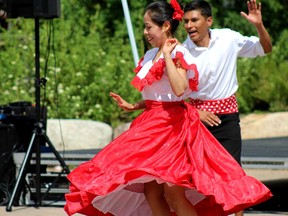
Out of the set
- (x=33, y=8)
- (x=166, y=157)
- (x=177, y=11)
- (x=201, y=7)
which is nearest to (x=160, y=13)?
(x=177, y=11)

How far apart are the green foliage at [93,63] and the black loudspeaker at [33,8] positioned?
3.61m

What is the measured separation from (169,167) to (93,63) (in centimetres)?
819

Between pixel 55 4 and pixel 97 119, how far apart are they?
5.04 metres

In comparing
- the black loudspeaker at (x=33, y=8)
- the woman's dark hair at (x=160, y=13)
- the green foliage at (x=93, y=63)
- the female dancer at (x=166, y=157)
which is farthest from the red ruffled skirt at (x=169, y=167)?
the green foliage at (x=93, y=63)

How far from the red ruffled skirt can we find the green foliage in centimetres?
633

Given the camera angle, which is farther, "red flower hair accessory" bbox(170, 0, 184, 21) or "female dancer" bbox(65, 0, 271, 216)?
"red flower hair accessory" bbox(170, 0, 184, 21)

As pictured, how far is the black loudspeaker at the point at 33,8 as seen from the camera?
841 centimetres

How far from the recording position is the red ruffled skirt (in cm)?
566

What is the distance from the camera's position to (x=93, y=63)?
13.7m

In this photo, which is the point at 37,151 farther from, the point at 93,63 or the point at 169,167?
the point at 93,63

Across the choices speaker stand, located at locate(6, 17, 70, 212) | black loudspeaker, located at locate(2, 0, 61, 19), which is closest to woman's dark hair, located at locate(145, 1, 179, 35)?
speaker stand, located at locate(6, 17, 70, 212)

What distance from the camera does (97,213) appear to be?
20.1 feet

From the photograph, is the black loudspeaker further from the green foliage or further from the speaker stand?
the green foliage

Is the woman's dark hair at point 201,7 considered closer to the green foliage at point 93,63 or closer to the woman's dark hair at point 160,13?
the woman's dark hair at point 160,13
